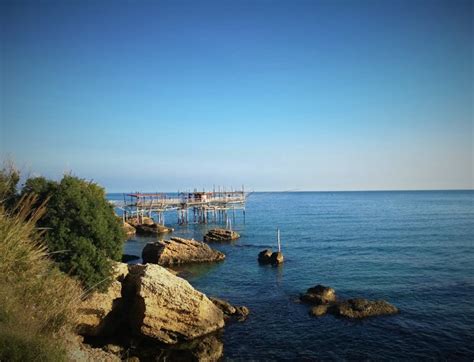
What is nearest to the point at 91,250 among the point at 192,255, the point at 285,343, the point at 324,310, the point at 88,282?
the point at 88,282

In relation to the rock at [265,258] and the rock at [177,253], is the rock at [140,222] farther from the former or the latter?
the rock at [265,258]

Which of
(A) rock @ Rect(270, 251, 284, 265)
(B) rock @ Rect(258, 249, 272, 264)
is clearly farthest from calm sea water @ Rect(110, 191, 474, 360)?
(A) rock @ Rect(270, 251, 284, 265)

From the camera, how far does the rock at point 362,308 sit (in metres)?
22.0

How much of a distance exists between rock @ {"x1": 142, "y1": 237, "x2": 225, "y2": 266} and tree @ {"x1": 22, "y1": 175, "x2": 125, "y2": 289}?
57.1ft

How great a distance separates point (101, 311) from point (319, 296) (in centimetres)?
1459

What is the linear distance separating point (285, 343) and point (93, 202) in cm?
1296

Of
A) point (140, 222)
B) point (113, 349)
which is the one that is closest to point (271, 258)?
point (113, 349)

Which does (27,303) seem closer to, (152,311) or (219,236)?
(152,311)

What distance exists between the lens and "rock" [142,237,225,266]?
36656mm

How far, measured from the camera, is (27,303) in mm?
9781

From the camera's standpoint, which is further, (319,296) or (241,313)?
(319,296)

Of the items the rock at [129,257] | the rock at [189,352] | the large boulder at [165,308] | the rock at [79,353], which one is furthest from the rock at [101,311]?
the rock at [129,257]

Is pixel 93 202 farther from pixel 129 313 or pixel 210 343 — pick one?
pixel 210 343

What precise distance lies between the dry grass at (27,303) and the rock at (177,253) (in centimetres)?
2590
